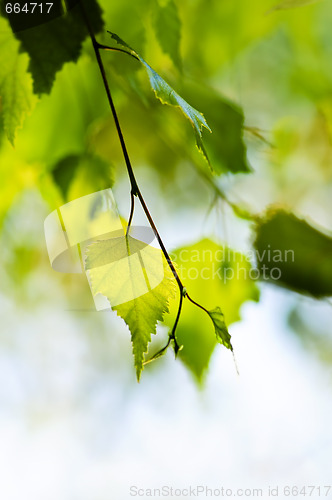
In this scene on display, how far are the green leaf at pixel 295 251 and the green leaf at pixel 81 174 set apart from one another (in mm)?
103

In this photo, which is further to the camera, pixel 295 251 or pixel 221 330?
pixel 295 251

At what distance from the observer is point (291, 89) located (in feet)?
1.00

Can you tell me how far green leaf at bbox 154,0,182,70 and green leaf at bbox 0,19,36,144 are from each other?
8 centimetres

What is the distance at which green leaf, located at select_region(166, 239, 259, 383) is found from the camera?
0.85 ft

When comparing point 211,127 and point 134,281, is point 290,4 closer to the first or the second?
point 211,127

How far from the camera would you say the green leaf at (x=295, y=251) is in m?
0.25

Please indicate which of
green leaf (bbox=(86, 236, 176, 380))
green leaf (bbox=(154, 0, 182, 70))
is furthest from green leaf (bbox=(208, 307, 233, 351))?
green leaf (bbox=(154, 0, 182, 70))

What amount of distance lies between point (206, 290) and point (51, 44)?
172 mm

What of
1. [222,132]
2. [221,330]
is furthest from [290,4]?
[221,330]

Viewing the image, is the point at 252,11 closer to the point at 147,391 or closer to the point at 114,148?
the point at 114,148

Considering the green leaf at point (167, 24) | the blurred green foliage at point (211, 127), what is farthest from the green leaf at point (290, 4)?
the green leaf at point (167, 24)

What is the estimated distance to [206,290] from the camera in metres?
0.27

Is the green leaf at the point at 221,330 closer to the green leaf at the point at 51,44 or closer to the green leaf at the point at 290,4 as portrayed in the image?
the green leaf at the point at 51,44

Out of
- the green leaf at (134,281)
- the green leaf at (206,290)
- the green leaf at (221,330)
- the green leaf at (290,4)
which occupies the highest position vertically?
the green leaf at (290,4)
